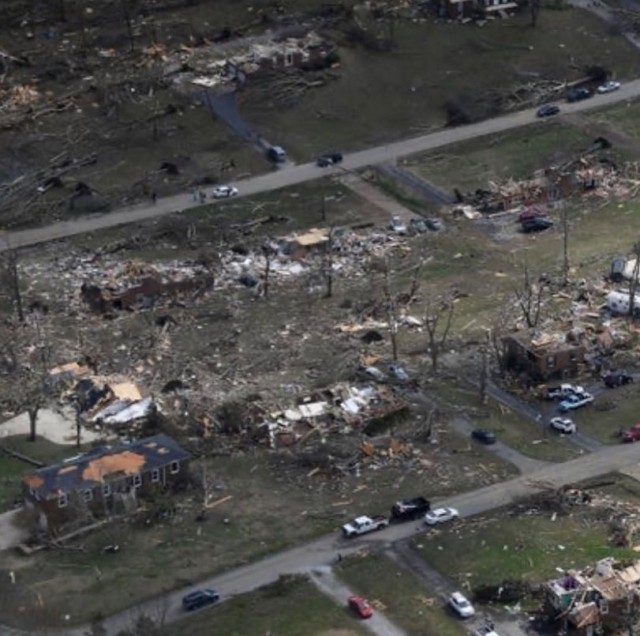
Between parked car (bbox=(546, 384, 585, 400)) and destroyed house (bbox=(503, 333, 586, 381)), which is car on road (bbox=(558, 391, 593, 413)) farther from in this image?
destroyed house (bbox=(503, 333, 586, 381))

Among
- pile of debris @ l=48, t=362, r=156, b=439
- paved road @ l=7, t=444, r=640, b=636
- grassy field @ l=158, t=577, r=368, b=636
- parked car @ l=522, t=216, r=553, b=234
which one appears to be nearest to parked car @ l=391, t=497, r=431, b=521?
paved road @ l=7, t=444, r=640, b=636

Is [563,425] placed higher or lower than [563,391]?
higher

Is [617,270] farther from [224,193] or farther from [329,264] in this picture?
[224,193]

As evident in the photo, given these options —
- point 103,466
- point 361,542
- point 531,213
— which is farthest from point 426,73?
point 361,542

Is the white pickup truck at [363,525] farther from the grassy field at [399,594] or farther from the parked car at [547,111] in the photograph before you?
the parked car at [547,111]

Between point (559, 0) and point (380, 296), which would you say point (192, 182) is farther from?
point (559, 0)

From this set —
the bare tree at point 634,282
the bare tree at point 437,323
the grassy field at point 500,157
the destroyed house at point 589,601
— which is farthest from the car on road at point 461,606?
the grassy field at point 500,157

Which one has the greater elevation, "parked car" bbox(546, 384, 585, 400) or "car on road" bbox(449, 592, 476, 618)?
"car on road" bbox(449, 592, 476, 618)
